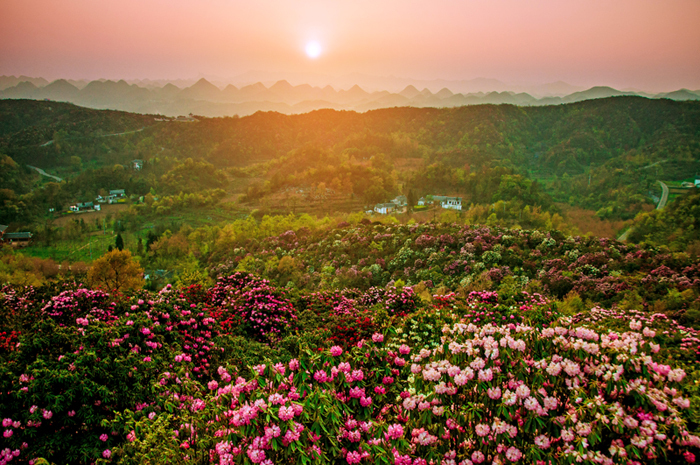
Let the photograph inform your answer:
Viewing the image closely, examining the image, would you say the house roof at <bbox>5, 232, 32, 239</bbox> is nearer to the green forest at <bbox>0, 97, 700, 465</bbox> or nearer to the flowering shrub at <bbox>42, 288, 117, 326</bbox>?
the green forest at <bbox>0, 97, 700, 465</bbox>

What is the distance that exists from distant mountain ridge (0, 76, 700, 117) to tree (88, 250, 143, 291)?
129821 millimetres

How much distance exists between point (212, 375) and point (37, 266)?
100ft

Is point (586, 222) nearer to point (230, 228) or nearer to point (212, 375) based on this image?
point (230, 228)

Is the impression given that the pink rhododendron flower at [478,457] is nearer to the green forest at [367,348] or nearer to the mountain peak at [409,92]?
the green forest at [367,348]

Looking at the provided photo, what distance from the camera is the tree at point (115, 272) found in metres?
17.0

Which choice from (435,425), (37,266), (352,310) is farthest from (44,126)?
(435,425)

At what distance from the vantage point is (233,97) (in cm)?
18400

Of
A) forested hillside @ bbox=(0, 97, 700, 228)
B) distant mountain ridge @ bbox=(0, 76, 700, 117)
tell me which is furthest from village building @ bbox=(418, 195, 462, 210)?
distant mountain ridge @ bbox=(0, 76, 700, 117)

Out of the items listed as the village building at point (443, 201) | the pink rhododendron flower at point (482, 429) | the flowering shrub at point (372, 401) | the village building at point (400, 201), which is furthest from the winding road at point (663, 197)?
the pink rhododendron flower at point (482, 429)

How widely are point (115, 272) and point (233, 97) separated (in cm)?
18687

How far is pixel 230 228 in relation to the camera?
118 feet

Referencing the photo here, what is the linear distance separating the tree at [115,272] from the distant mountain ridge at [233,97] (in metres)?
130

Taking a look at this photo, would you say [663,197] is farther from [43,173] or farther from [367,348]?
[43,173]

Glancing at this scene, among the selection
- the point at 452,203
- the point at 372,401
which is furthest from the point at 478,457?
Result: the point at 452,203
